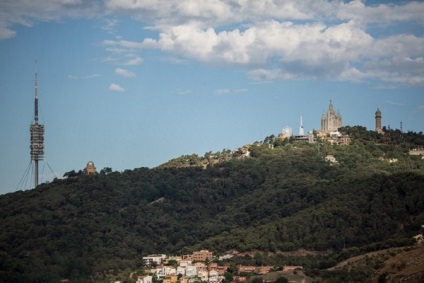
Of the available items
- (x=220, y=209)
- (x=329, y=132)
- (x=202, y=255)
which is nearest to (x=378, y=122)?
(x=329, y=132)

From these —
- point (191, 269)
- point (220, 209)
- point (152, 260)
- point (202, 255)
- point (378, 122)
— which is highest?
point (378, 122)

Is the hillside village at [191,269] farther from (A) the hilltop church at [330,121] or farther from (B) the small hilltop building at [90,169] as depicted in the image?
(A) the hilltop church at [330,121]

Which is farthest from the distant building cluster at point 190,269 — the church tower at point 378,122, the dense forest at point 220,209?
the church tower at point 378,122

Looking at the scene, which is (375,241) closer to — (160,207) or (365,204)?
(365,204)

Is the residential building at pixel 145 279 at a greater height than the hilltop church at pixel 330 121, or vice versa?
the hilltop church at pixel 330 121

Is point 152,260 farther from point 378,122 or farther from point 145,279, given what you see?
point 378,122

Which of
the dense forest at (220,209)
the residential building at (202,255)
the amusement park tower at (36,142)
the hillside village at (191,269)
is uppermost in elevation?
the amusement park tower at (36,142)

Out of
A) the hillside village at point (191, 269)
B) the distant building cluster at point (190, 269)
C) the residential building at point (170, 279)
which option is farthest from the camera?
the residential building at point (170, 279)

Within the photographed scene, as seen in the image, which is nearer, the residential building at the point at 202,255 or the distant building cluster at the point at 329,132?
the residential building at the point at 202,255
